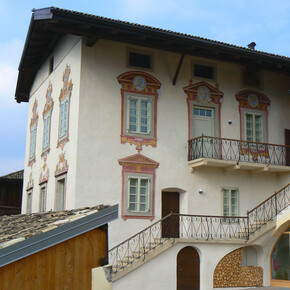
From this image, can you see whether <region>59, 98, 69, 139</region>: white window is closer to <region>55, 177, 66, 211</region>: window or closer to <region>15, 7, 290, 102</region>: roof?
<region>55, 177, 66, 211</region>: window

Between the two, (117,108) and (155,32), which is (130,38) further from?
(117,108)

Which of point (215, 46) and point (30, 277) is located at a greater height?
point (215, 46)

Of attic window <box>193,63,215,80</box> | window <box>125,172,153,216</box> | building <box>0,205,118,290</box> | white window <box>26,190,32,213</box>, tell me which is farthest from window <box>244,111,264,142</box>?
building <box>0,205,118,290</box>

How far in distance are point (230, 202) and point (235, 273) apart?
109 inches

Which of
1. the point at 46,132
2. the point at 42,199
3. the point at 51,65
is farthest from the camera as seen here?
the point at 51,65

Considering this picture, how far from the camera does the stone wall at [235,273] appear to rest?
16953mm

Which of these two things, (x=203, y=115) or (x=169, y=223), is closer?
(x=169, y=223)

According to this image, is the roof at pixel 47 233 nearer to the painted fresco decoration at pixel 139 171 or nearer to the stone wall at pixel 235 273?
the painted fresco decoration at pixel 139 171

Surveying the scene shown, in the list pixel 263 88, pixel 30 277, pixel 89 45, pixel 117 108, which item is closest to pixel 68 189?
pixel 117 108

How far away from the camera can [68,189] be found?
1736 cm

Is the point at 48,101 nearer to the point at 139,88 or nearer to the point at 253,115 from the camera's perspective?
the point at 139,88

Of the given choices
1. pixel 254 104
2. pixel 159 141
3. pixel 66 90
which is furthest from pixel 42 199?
pixel 254 104

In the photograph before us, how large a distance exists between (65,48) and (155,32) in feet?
14.4

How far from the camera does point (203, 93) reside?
19.1m
